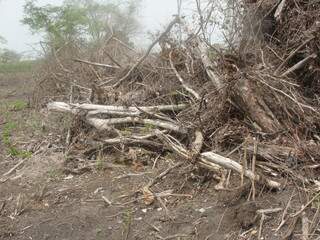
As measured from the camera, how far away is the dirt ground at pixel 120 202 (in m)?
4.21

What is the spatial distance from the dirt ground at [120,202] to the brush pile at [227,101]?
21 centimetres

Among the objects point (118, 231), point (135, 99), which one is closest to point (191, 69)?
point (135, 99)

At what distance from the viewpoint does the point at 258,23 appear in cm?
622

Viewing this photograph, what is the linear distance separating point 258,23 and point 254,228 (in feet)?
9.80

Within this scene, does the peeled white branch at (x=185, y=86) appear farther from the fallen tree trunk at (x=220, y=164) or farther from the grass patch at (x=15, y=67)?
the grass patch at (x=15, y=67)

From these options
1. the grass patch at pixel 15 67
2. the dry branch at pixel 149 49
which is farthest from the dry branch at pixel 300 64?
the grass patch at pixel 15 67

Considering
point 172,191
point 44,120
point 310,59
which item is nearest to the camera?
point 172,191

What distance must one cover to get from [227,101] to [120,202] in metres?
1.49

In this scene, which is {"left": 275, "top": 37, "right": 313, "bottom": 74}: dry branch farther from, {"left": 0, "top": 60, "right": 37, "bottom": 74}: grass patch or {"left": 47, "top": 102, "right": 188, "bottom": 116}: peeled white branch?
{"left": 0, "top": 60, "right": 37, "bottom": 74}: grass patch

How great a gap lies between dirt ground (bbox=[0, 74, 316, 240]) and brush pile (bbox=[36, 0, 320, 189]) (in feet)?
0.70

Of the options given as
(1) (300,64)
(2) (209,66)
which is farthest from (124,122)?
(1) (300,64)

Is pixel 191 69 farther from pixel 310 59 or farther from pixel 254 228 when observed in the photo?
pixel 254 228

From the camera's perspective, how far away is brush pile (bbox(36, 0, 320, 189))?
4797mm

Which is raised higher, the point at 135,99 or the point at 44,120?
the point at 135,99
